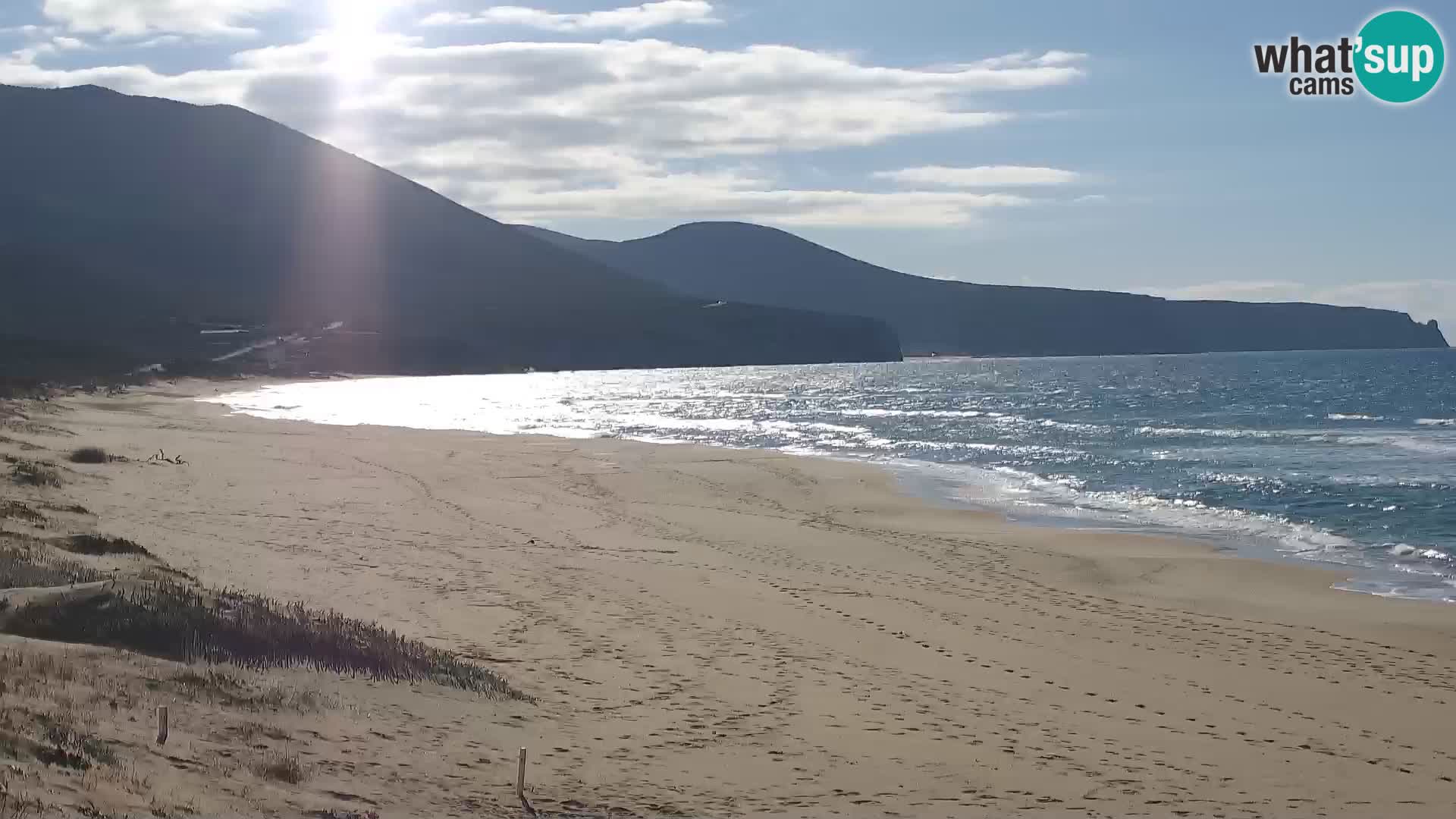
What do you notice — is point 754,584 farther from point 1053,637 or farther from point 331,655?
point 331,655

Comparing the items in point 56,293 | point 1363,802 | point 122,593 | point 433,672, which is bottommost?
point 1363,802

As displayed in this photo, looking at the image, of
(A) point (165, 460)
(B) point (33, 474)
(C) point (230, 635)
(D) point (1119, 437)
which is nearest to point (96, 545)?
(C) point (230, 635)

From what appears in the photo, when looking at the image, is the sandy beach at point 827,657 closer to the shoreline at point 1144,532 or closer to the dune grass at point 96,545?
the shoreline at point 1144,532

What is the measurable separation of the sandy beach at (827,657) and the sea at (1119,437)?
112 inches

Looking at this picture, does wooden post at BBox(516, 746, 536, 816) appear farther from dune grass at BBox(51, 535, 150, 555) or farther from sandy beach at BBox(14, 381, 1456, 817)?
dune grass at BBox(51, 535, 150, 555)

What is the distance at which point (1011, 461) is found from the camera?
36688mm

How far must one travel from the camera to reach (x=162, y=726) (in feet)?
22.6

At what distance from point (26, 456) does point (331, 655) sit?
18115mm

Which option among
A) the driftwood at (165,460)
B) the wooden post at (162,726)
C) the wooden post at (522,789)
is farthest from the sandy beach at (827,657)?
the driftwood at (165,460)

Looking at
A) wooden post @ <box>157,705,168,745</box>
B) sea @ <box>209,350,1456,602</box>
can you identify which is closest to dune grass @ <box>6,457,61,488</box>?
wooden post @ <box>157,705,168,745</box>

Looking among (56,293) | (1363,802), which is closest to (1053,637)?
(1363,802)

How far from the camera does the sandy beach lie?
819 centimetres

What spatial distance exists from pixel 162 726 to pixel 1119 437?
4230 centimetres

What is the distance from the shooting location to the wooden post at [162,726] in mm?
6820
